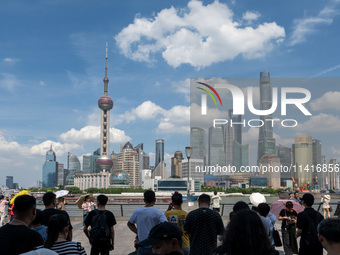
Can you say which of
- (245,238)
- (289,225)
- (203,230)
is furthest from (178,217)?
(289,225)

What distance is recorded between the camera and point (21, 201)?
4.37m

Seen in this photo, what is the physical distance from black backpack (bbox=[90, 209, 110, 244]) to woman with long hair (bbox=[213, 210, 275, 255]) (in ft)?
13.6

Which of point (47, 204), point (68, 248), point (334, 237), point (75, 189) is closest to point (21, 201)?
point (68, 248)

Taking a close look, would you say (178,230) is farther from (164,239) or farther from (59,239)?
(59,239)

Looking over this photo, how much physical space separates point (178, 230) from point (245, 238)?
669mm

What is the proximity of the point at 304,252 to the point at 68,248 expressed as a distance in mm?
4289

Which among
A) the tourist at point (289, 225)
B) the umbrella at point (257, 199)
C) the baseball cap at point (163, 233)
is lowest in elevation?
the tourist at point (289, 225)

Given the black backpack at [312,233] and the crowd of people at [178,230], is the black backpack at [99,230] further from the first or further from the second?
the black backpack at [312,233]

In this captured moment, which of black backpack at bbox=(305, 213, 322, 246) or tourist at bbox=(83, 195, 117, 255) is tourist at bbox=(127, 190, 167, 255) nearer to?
tourist at bbox=(83, 195, 117, 255)

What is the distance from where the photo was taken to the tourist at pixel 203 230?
5398 millimetres

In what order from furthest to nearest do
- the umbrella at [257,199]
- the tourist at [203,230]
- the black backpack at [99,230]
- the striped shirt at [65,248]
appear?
the umbrella at [257,199], the black backpack at [99,230], the tourist at [203,230], the striped shirt at [65,248]

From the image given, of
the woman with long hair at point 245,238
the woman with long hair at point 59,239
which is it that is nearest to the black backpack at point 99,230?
the woman with long hair at point 59,239

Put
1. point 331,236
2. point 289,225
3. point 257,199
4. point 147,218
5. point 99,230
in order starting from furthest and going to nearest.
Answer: point 289,225 → point 257,199 → point 99,230 → point 147,218 → point 331,236

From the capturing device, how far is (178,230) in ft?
10.4
